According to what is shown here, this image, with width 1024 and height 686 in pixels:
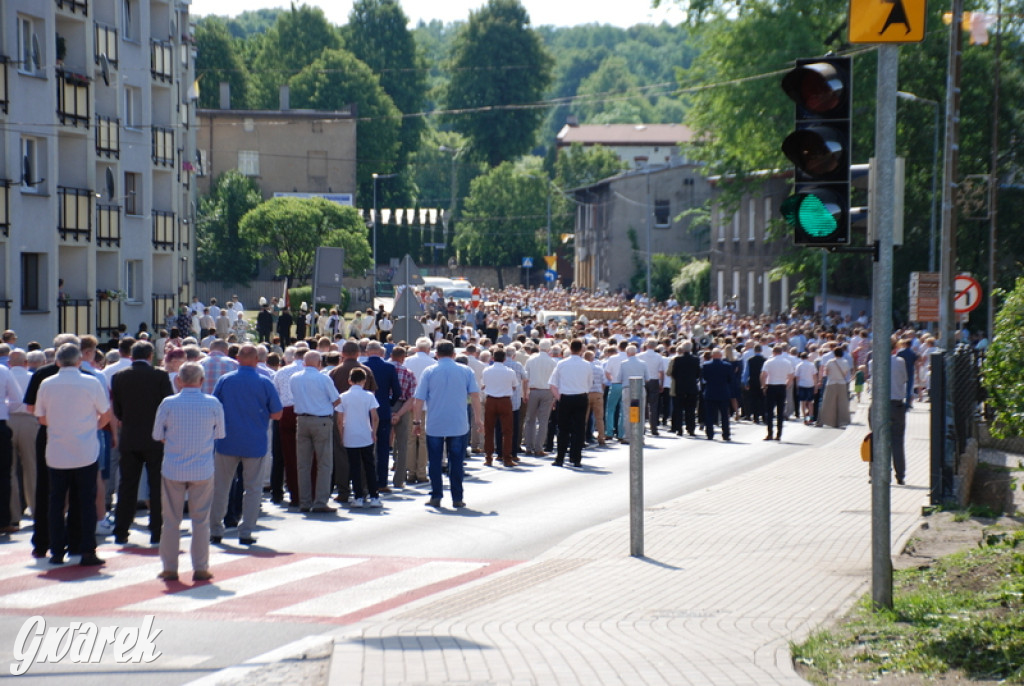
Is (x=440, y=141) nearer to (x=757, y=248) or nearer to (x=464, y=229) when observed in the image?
(x=464, y=229)

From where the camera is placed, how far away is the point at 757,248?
63.5 metres

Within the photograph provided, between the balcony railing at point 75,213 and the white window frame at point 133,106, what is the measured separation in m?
9.69

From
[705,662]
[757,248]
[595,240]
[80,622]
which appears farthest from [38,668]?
[595,240]

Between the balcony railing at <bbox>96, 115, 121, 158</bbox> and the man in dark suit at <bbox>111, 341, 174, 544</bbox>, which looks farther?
the balcony railing at <bbox>96, 115, 121, 158</bbox>

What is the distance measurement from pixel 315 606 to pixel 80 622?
1.57 meters

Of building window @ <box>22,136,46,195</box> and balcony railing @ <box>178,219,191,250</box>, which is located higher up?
building window @ <box>22,136,46,195</box>

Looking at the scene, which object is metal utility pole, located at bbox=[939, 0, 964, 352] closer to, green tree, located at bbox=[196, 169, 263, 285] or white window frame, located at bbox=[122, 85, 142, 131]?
white window frame, located at bbox=[122, 85, 142, 131]

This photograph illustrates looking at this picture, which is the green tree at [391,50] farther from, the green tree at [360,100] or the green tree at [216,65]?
the green tree at [216,65]

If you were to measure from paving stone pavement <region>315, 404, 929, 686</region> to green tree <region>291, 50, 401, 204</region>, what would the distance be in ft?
274

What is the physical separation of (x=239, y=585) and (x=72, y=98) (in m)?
30.1

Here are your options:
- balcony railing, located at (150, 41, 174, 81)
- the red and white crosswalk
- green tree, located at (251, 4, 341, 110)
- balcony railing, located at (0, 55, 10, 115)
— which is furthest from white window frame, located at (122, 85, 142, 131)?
green tree, located at (251, 4, 341, 110)

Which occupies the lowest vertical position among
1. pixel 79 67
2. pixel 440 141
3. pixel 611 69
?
pixel 79 67

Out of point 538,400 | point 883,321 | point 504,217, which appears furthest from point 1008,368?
point 504,217

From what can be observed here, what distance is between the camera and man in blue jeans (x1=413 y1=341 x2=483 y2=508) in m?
15.4
